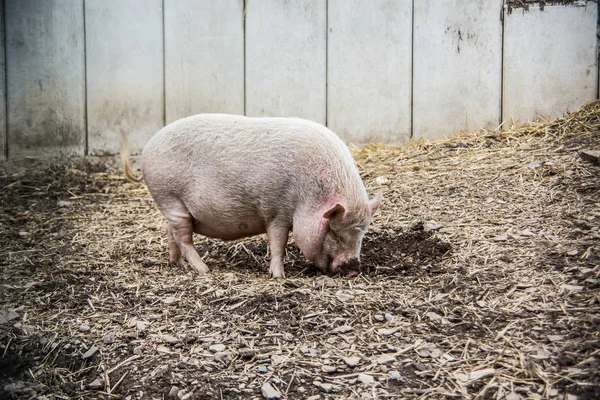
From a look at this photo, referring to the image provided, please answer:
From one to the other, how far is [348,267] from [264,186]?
0.66 metres

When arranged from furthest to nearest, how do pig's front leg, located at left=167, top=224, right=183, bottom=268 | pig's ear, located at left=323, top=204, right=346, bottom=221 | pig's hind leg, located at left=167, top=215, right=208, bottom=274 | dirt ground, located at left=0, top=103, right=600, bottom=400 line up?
1. pig's front leg, located at left=167, top=224, right=183, bottom=268
2. pig's hind leg, located at left=167, top=215, right=208, bottom=274
3. pig's ear, located at left=323, top=204, right=346, bottom=221
4. dirt ground, located at left=0, top=103, right=600, bottom=400

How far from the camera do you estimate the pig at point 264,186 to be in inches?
139

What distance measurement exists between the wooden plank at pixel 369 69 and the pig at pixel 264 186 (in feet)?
7.57

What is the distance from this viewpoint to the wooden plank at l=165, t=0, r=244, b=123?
19.4ft

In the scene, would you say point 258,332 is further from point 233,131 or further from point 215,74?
point 215,74

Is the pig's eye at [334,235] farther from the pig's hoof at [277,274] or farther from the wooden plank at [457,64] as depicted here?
the wooden plank at [457,64]

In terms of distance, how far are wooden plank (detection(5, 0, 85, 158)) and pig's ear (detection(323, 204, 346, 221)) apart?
10.9 feet

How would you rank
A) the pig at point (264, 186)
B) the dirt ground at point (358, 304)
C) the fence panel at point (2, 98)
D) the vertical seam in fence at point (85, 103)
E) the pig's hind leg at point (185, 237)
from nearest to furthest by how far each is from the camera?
the dirt ground at point (358, 304), the pig at point (264, 186), the pig's hind leg at point (185, 237), the fence panel at point (2, 98), the vertical seam in fence at point (85, 103)

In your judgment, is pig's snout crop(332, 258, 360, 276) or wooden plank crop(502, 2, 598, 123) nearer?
pig's snout crop(332, 258, 360, 276)

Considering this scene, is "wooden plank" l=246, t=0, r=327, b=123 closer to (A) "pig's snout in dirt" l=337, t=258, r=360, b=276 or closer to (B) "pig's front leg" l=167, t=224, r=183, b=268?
(B) "pig's front leg" l=167, t=224, r=183, b=268

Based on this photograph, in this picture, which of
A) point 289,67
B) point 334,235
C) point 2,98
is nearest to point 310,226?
point 334,235

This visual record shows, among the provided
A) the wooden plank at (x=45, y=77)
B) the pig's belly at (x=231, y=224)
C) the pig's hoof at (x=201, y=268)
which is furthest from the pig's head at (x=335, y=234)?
the wooden plank at (x=45, y=77)

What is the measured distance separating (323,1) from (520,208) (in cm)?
294

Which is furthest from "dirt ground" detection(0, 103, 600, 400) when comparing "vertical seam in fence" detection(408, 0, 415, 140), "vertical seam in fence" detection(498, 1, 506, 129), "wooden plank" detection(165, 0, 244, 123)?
"wooden plank" detection(165, 0, 244, 123)
